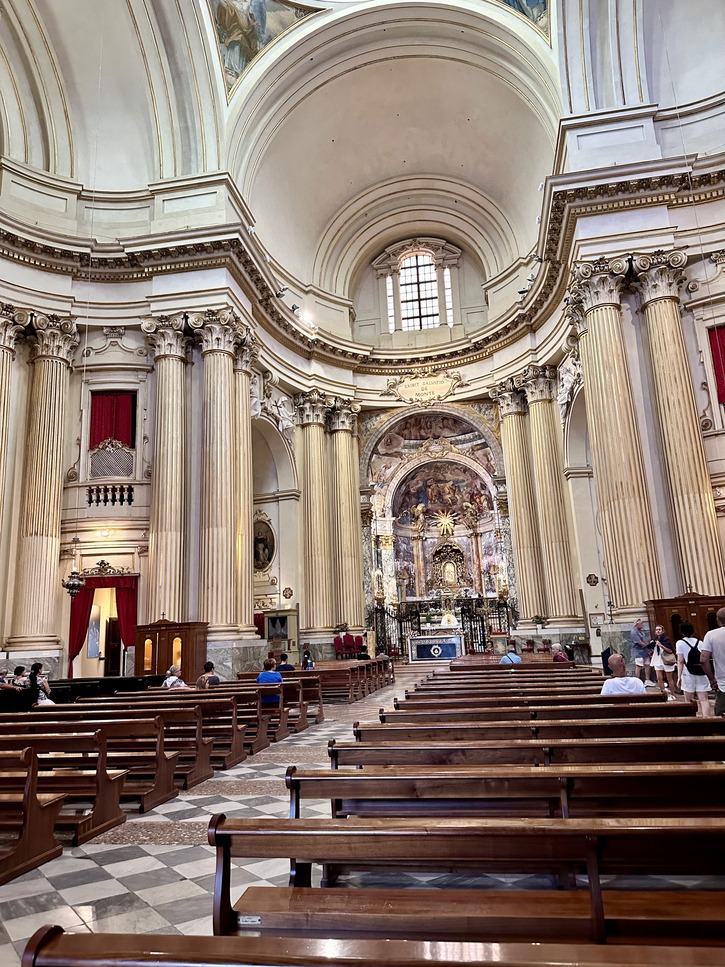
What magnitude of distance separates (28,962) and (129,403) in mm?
15424

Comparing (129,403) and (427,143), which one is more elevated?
(427,143)

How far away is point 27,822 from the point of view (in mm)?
4102

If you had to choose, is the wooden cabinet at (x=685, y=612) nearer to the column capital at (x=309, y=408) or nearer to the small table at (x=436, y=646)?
the small table at (x=436, y=646)

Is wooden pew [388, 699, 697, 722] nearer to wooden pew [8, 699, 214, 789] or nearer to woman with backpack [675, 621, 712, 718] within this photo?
wooden pew [8, 699, 214, 789]

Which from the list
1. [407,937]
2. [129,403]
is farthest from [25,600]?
[407,937]

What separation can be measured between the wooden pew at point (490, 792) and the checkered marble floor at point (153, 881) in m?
0.41

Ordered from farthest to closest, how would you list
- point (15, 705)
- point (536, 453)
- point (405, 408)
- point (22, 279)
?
point (405, 408) → point (536, 453) → point (22, 279) → point (15, 705)

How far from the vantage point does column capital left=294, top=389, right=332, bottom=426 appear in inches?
822

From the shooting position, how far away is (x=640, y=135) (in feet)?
48.9

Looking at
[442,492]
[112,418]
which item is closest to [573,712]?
[112,418]

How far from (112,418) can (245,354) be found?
3.44 metres

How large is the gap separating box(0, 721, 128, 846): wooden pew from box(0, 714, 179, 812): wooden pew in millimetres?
153

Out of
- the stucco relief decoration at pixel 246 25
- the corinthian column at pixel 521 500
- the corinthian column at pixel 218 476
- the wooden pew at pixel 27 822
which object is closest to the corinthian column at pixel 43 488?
the corinthian column at pixel 218 476

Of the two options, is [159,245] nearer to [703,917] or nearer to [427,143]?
[427,143]
